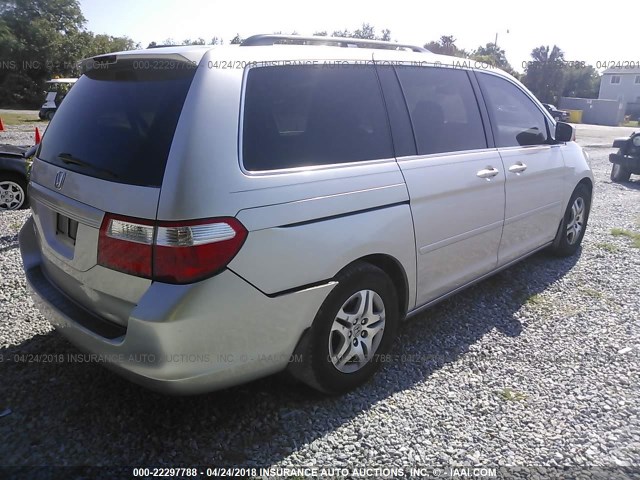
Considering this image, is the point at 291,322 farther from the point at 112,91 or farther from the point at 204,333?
the point at 112,91

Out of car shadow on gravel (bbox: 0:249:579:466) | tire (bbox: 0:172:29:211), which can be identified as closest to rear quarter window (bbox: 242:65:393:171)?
car shadow on gravel (bbox: 0:249:579:466)

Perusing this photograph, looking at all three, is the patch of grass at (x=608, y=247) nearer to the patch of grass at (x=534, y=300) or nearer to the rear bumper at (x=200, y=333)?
the patch of grass at (x=534, y=300)

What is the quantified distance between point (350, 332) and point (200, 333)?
98 centimetres

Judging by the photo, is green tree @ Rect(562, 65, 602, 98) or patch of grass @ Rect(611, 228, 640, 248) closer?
patch of grass @ Rect(611, 228, 640, 248)

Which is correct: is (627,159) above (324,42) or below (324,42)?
below

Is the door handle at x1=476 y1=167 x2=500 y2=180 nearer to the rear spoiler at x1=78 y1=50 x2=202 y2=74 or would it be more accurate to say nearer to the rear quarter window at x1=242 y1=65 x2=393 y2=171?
the rear quarter window at x1=242 y1=65 x2=393 y2=171

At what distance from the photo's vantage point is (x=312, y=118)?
8.76 ft

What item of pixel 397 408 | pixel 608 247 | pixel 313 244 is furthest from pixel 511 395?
pixel 608 247

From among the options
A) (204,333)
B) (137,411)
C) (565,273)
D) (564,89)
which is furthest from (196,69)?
(564,89)

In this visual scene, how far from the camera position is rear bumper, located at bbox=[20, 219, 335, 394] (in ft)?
6.91

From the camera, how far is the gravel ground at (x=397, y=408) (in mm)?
2443

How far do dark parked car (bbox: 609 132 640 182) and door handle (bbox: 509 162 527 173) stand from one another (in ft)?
28.0

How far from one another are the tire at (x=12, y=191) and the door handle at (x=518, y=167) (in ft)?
20.7

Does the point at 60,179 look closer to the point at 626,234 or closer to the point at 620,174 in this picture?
the point at 626,234
